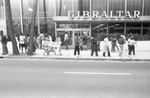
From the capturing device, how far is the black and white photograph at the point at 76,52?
5223 millimetres

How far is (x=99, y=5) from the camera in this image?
829 inches

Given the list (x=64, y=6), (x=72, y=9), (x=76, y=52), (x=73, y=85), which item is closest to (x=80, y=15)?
(x=72, y=9)

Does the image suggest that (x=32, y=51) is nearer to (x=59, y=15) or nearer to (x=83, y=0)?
(x=59, y=15)

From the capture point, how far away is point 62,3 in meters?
21.1

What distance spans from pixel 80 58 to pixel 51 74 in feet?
14.4

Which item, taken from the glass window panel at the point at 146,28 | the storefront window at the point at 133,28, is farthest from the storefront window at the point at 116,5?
the glass window panel at the point at 146,28

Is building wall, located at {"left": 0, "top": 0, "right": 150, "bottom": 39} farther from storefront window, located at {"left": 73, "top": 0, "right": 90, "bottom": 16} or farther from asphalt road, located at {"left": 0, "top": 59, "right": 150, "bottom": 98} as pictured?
asphalt road, located at {"left": 0, "top": 59, "right": 150, "bottom": 98}

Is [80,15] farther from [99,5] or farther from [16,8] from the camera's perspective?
[16,8]

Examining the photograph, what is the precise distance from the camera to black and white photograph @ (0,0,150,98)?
5223 millimetres

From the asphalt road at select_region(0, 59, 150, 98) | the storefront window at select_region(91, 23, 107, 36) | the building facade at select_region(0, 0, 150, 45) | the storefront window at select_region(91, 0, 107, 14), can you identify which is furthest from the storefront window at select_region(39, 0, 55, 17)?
the asphalt road at select_region(0, 59, 150, 98)

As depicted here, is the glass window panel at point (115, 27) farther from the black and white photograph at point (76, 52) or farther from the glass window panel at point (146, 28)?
the glass window panel at point (146, 28)

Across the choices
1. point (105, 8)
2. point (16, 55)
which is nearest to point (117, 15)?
point (105, 8)

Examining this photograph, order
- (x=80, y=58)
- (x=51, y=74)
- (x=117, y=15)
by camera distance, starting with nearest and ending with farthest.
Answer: (x=51, y=74) → (x=80, y=58) → (x=117, y=15)

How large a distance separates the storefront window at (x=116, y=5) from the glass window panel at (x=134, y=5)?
0.80 metres
